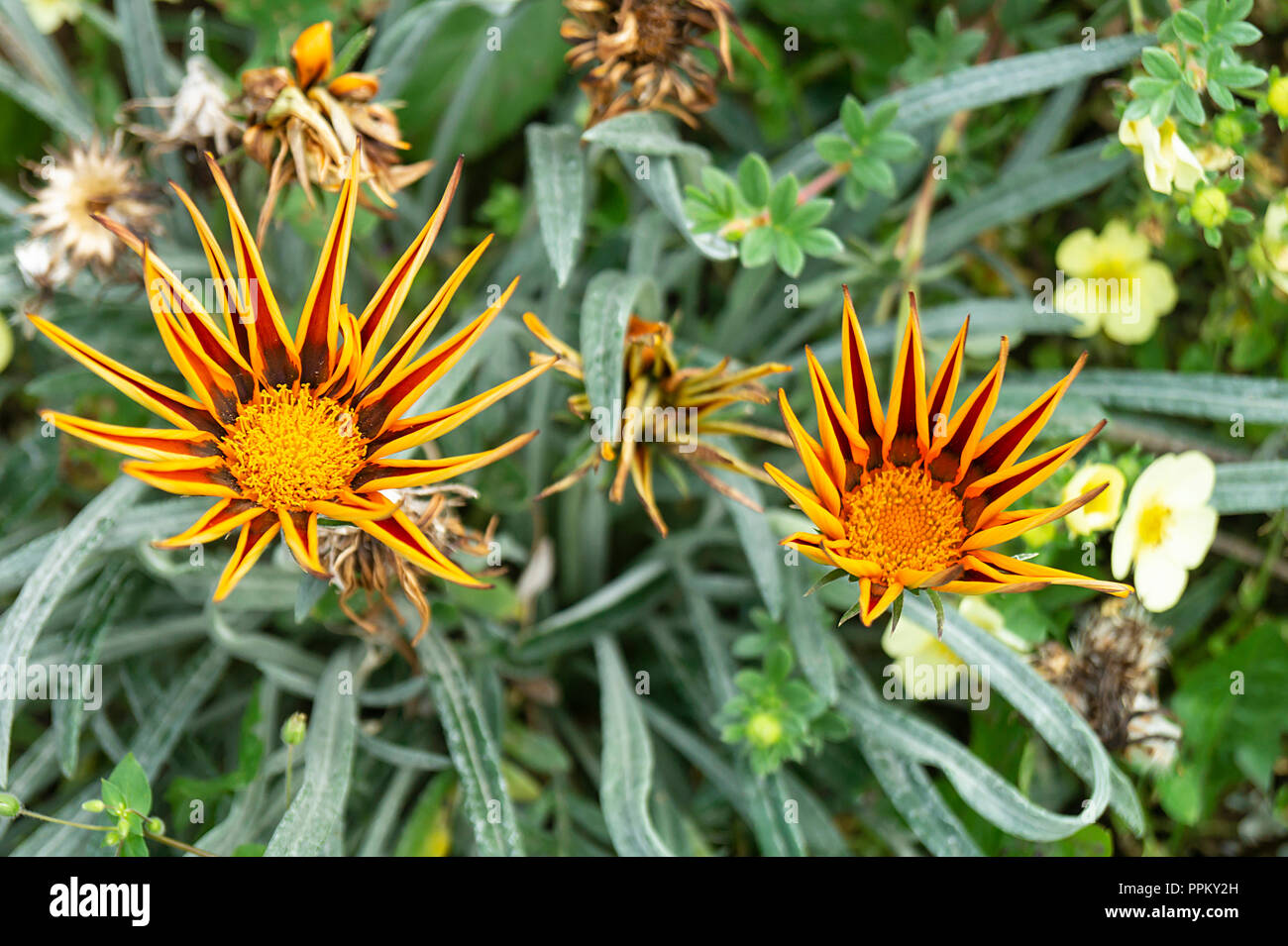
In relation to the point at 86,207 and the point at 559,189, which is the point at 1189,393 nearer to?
the point at 559,189

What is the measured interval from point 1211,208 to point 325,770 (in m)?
1.50

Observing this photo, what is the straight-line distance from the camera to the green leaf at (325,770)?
1395 mm

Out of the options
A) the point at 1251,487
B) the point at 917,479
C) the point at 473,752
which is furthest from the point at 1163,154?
the point at 473,752

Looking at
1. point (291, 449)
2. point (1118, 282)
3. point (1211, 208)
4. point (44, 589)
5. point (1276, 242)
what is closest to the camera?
point (291, 449)

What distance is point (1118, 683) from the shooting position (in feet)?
5.61

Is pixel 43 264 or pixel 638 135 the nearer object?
pixel 638 135

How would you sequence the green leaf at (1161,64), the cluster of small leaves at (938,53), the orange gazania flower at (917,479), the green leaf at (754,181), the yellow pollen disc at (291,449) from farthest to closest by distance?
1. the cluster of small leaves at (938,53)
2. the green leaf at (754,181)
3. the green leaf at (1161,64)
4. the yellow pollen disc at (291,449)
5. the orange gazania flower at (917,479)

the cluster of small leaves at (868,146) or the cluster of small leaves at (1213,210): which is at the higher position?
the cluster of small leaves at (868,146)

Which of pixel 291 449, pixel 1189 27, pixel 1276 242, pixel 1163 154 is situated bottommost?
pixel 291 449

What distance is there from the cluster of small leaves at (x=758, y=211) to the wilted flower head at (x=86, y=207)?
2.73 ft

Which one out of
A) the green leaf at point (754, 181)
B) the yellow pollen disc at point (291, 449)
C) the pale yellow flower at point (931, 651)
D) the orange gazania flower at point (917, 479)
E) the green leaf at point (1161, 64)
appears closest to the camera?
the orange gazania flower at point (917, 479)

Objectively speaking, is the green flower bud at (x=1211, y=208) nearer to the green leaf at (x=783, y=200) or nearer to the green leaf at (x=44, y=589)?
the green leaf at (x=783, y=200)

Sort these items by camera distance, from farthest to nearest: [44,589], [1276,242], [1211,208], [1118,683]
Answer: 1. [1118,683]
2. [1276,242]
3. [1211,208]
4. [44,589]

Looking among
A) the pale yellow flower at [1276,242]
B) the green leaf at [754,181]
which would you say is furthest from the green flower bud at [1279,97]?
the green leaf at [754,181]
